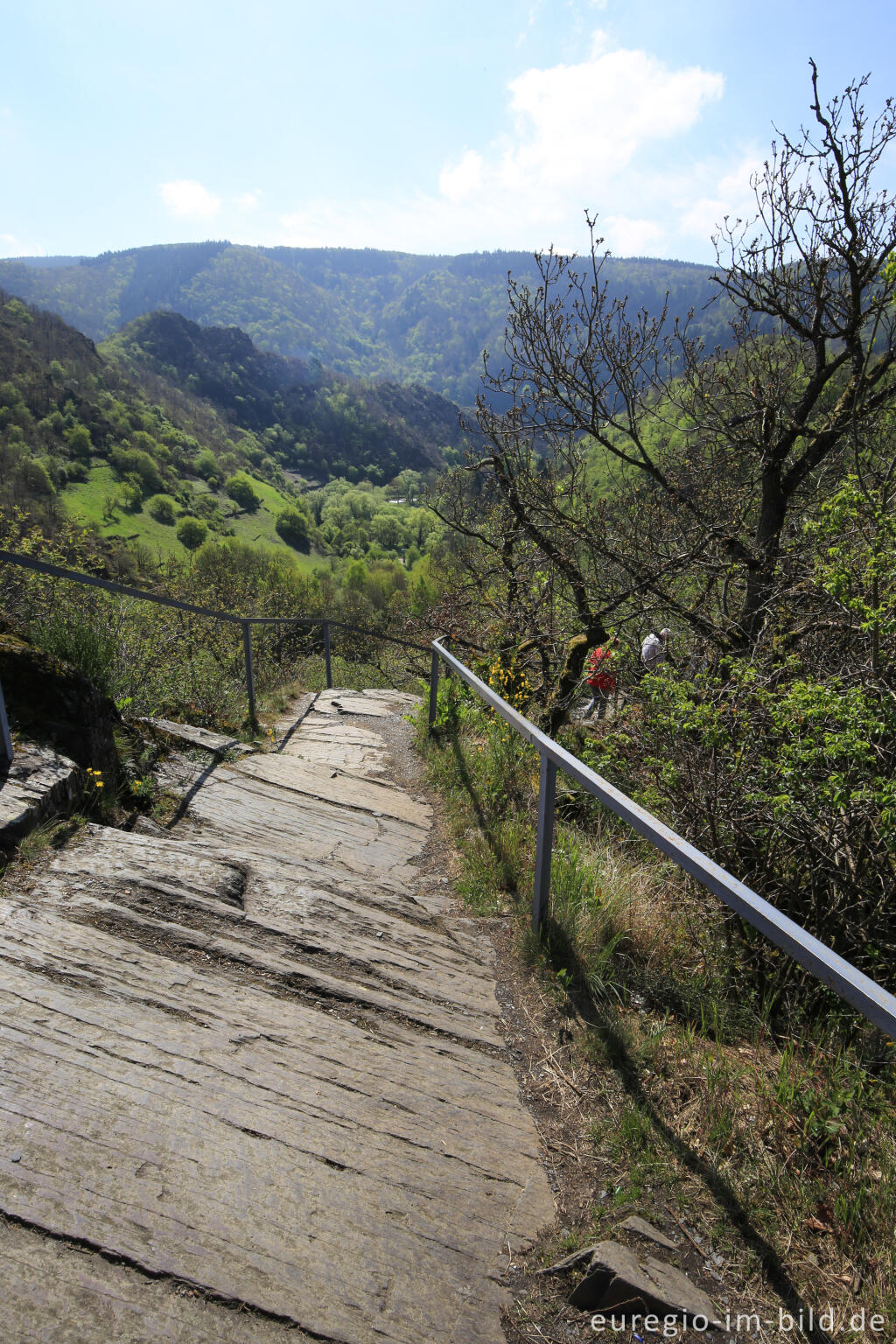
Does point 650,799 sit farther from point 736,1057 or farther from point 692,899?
point 736,1057

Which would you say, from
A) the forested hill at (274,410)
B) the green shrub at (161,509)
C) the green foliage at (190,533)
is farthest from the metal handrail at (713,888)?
the forested hill at (274,410)

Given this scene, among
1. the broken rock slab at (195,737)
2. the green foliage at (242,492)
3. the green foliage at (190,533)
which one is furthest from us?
the green foliage at (242,492)

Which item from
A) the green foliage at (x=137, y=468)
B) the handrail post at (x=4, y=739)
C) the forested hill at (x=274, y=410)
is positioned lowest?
the green foliage at (x=137, y=468)

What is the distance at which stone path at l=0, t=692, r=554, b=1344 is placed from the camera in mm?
1376

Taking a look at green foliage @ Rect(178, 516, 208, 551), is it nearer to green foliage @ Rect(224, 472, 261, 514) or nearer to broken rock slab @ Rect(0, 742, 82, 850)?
green foliage @ Rect(224, 472, 261, 514)

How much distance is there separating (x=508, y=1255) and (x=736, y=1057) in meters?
1.10

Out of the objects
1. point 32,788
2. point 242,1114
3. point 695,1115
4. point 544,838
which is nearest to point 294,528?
point 32,788

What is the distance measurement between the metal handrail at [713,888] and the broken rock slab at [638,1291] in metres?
0.81

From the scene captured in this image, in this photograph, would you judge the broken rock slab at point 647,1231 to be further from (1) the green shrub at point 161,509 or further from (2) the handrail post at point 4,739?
(1) the green shrub at point 161,509

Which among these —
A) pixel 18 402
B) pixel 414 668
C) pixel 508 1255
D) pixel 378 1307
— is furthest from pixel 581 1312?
pixel 18 402

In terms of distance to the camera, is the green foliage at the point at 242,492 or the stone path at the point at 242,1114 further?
the green foliage at the point at 242,492

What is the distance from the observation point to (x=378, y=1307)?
1.43 meters

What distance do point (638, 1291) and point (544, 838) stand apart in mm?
1533

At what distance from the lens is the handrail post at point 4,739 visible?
9.95ft
